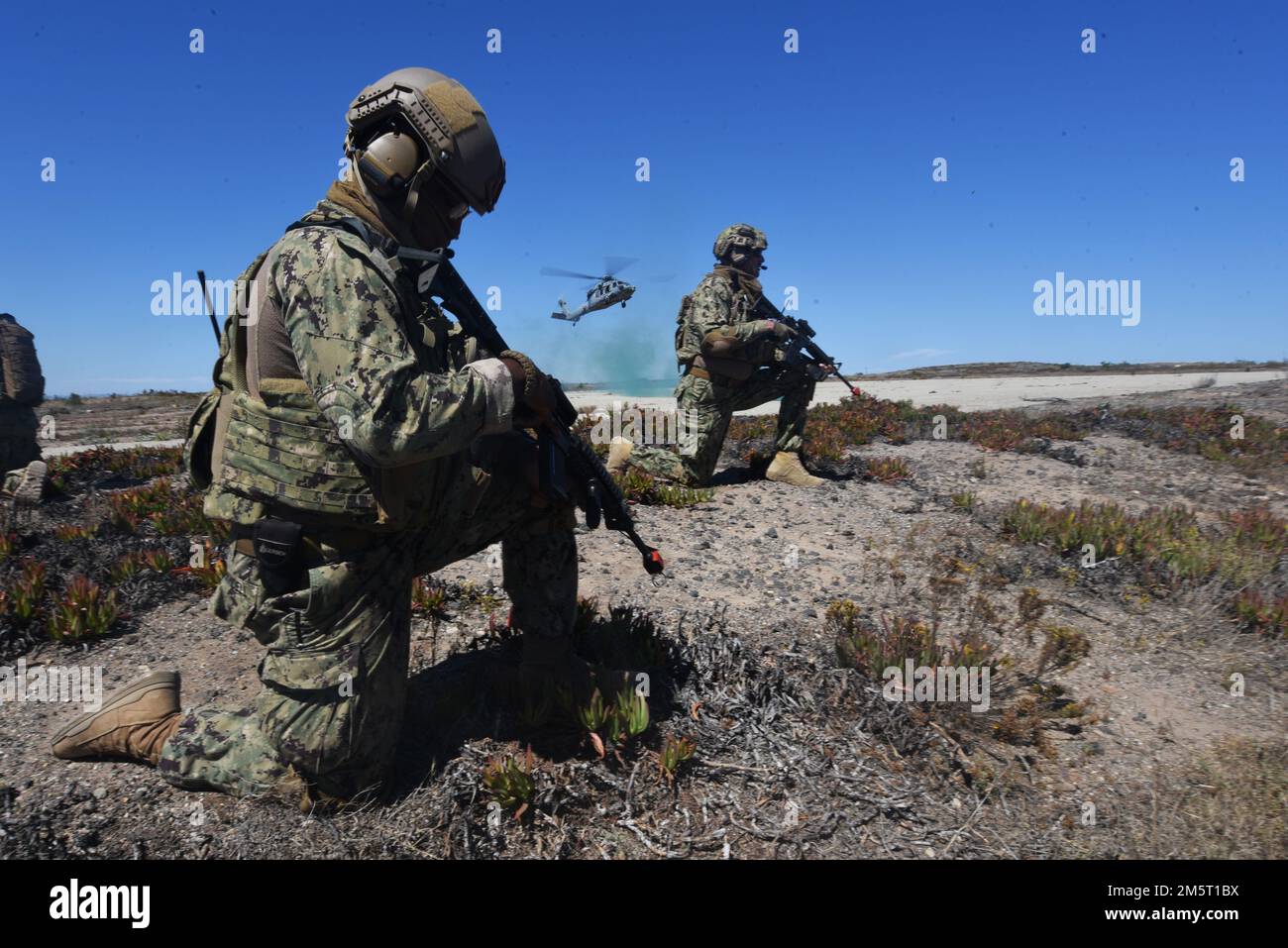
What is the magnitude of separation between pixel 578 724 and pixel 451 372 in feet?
5.29

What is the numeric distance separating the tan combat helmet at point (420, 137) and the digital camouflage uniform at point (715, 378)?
18.6 ft

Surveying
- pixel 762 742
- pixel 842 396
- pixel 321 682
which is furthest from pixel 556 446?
pixel 842 396

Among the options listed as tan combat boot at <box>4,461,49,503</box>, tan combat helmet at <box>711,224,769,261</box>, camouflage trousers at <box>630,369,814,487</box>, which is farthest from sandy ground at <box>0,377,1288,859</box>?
tan combat helmet at <box>711,224,769,261</box>

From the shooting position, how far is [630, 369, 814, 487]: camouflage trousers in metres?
8.57

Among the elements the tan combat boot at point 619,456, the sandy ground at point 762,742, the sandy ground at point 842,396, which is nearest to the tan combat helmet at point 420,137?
the sandy ground at point 762,742

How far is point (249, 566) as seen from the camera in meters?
2.96

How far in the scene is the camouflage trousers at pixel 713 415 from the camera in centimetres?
857

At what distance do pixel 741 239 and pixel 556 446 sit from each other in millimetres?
6146

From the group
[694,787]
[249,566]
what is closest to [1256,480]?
[694,787]

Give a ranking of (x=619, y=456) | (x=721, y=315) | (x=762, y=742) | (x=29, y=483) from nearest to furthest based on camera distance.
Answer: (x=762, y=742), (x=29, y=483), (x=721, y=315), (x=619, y=456)

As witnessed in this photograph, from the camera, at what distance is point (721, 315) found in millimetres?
8477

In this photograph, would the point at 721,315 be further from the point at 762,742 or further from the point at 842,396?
the point at 842,396

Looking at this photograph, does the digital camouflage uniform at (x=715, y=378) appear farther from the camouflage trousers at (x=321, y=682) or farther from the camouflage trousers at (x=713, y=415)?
the camouflage trousers at (x=321, y=682)

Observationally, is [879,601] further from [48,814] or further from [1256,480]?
[1256,480]
